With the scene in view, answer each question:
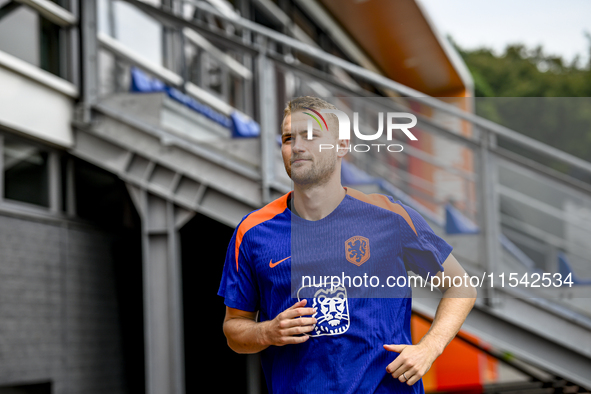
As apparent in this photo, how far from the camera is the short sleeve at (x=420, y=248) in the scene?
7.09 feet

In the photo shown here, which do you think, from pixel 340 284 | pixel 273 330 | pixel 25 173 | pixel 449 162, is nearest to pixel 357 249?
pixel 340 284

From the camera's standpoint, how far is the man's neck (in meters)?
2.15

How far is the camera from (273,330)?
196 cm

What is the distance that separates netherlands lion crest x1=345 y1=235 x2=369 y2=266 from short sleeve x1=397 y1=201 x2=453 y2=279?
0.44 feet

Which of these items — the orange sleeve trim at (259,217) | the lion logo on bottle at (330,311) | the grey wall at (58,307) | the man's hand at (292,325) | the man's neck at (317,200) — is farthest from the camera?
the grey wall at (58,307)

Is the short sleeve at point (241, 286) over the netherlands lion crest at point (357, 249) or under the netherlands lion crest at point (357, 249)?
under

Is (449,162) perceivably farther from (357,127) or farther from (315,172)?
(315,172)

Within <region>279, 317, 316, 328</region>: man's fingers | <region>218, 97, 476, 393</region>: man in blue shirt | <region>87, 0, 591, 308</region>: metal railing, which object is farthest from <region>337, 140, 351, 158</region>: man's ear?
<region>87, 0, 591, 308</region>: metal railing

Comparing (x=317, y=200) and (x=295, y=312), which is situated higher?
(x=317, y=200)

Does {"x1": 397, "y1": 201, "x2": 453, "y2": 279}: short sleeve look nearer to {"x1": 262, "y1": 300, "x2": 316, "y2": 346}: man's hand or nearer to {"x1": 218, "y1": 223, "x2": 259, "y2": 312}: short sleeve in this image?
{"x1": 262, "y1": 300, "x2": 316, "y2": 346}: man's hand

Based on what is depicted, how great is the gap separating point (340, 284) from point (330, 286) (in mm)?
33

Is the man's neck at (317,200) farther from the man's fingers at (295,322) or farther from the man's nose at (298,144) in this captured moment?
the man's fingers at (295,322)

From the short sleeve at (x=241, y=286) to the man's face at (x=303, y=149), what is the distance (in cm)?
36

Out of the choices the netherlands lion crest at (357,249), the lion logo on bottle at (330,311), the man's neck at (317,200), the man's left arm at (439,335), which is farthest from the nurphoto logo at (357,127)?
the man's left arm at (439,335)
